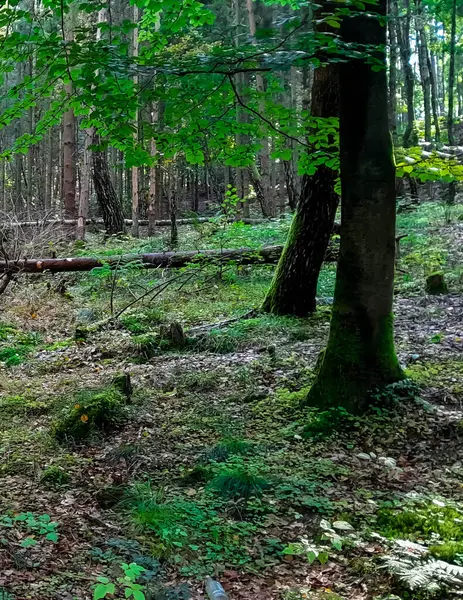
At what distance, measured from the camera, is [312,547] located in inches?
127

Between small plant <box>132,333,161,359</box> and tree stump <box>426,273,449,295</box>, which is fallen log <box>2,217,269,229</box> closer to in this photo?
small plant <box>132,333,161,359</box>

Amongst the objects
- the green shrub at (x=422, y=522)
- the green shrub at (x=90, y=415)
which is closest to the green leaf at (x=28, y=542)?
the green shrub at (x=90, y=415)

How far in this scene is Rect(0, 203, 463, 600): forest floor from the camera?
3111 mm

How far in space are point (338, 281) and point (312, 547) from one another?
2649 mm

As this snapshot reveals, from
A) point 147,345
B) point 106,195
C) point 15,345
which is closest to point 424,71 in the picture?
point 106,195

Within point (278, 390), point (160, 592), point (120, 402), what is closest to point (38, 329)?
point (120, 402)

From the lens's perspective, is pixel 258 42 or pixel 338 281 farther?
Answer: pixel 338 281

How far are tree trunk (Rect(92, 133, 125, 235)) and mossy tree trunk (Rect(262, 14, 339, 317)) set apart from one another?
10.0 metres

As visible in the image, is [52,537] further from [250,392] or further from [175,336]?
[175,336]

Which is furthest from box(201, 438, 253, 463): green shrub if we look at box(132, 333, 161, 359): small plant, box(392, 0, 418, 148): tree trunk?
box(392, 0, 418, 148): tree trunk

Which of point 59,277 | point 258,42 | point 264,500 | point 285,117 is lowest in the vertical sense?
point 264,500

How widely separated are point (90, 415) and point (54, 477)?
112 centimetres

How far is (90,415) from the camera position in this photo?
5.27 metres

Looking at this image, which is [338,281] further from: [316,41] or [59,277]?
[59,277]
